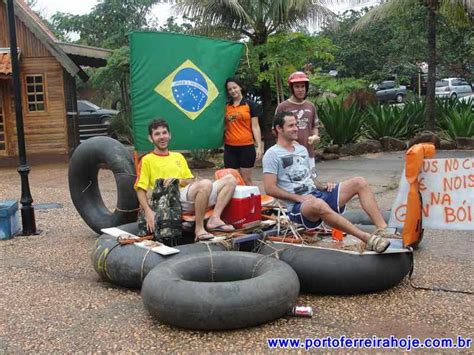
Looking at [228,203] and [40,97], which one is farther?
[40,97]

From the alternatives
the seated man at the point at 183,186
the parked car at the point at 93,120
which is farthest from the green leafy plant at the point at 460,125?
the parked car at the point at 93,120

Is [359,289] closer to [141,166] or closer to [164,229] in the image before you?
[164,229]

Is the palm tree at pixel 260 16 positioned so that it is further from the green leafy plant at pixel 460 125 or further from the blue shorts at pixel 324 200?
the blue shorts at pixel 324 200

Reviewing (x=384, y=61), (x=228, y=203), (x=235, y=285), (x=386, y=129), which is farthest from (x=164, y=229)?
(x=384, y=61)

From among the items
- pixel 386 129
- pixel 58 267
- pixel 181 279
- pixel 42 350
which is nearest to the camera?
pixel 42 350

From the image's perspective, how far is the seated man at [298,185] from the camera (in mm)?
4887

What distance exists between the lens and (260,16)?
13727mm

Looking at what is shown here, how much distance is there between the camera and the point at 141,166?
17.2 feet

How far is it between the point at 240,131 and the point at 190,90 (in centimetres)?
71

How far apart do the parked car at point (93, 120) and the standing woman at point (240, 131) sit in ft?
49.8

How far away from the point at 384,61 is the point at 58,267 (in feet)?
86.4

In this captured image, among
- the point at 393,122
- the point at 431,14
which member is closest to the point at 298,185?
the point at 393,122

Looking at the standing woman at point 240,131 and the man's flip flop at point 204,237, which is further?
the standing woman at point 240,131

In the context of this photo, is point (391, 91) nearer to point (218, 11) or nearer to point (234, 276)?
point (218, 11)
